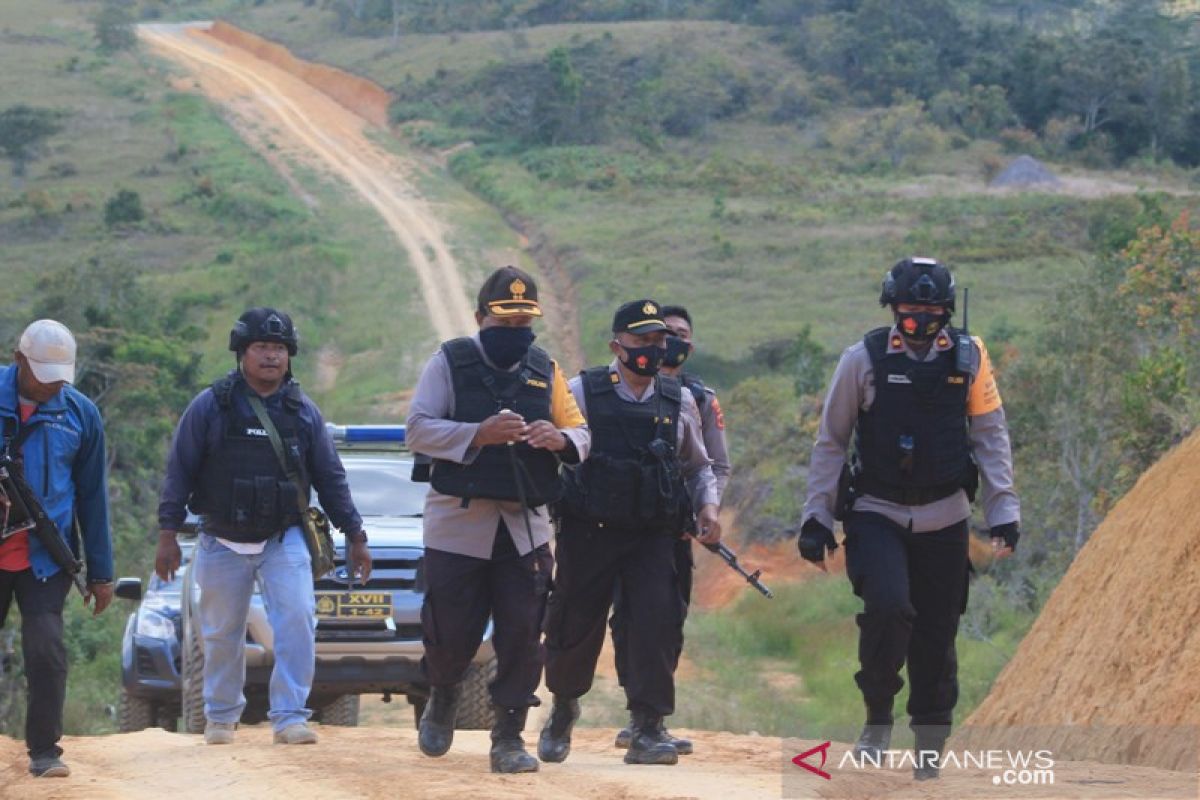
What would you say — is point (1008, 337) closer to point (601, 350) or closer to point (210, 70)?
point (601, 350)

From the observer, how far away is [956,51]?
68.8 meters

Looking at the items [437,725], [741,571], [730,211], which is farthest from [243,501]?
[730,211]

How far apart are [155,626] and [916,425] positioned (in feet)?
17.0

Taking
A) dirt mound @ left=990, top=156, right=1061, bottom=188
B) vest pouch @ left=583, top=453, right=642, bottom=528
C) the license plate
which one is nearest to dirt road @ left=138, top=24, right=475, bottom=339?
dirt mound @ left=990, top=156, right=1061, bottom=188

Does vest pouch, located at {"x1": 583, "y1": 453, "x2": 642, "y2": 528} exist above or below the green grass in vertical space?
above

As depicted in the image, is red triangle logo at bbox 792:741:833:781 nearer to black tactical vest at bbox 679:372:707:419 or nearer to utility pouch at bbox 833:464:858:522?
utility pouch at bbox 833:464:858:522

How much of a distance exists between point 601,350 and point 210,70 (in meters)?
43.2

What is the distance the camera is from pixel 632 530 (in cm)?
741

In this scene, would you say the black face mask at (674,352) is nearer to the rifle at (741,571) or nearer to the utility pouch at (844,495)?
the rifle at (741,571)

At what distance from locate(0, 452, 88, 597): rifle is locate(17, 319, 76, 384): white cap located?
37 cm

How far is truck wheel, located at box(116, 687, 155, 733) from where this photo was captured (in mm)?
10523

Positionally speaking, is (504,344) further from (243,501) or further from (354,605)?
(354,605)

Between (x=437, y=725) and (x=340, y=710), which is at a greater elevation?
(x=437, y=725)

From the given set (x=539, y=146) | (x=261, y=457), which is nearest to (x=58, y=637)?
(x=261, y=457)
